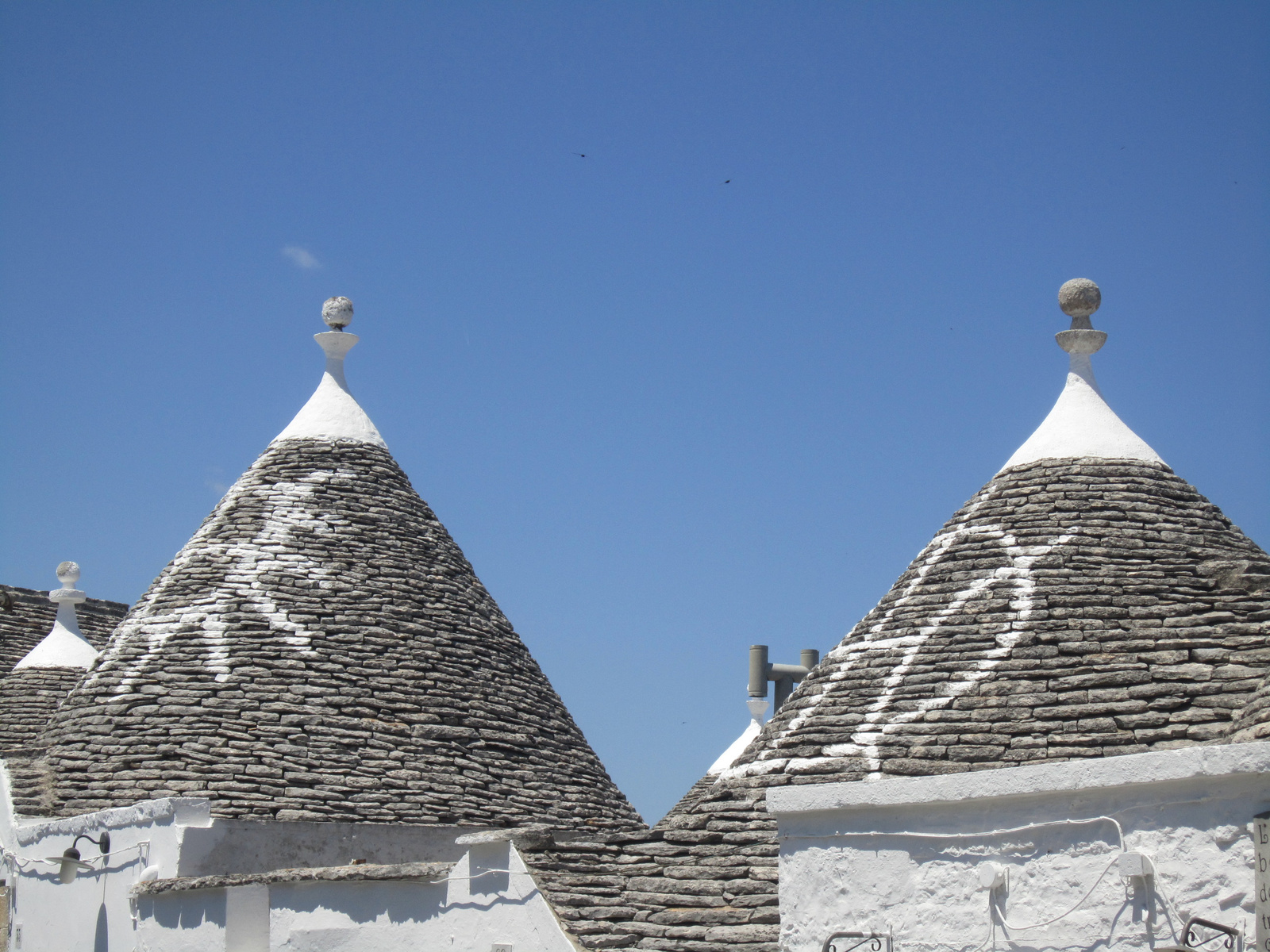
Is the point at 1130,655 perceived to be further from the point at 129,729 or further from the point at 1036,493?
the point at 129,729

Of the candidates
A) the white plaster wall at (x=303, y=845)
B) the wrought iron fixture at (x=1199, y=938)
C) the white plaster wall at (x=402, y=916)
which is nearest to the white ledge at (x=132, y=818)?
the white plaster wall at (x=303, y=845)

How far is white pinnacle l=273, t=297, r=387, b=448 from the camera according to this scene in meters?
14.9

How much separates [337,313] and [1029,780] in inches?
397

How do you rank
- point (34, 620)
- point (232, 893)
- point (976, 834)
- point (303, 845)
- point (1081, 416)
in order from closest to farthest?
point (976, 834), point (232, 893), point (1081, 416), point (303, 845), point (34, 620)

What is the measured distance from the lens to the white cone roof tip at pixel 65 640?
1684 centimetres

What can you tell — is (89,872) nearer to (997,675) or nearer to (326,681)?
(326,681)

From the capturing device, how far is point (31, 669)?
1672cm

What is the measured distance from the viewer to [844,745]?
9.34 m

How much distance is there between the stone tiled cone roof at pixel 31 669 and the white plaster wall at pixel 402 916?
496 centimetres

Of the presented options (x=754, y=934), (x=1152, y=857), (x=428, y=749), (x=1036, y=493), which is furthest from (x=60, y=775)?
(x=1152, y=857)

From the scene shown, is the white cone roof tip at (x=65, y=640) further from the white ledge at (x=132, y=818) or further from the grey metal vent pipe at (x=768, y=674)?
the grey metal vent pipe at (x=768, y=674)

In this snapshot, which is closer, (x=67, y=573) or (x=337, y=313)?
(x=337, y=313)

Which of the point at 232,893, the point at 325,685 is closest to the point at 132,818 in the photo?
the point at 232,893

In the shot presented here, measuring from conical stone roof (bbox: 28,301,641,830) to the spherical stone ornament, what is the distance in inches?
220
